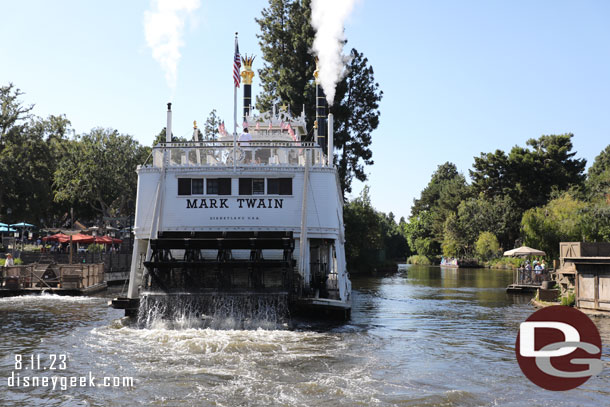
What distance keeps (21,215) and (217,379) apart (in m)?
43.1

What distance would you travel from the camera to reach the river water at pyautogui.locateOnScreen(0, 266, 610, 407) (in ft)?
33.6

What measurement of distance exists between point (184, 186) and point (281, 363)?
7.99 meters

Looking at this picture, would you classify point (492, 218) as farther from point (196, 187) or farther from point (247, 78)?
point (196, 187)

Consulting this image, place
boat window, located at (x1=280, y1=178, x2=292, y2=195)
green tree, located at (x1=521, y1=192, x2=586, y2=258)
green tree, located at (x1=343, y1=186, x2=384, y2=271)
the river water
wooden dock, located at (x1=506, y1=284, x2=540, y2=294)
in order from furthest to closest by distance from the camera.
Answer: green tree, located at (x1=343, y1=186, x2=384, y2=271) < green tree, located at (x1=521, y1=192, x2=586, y2=258) < wooden dock, located at (x1=506, y1=284, x2=540, y2=294) < boat window, located at (x1=280, y1=178, x2=292, y2=195) < the river water

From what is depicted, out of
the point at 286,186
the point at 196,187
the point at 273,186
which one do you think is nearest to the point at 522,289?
the point at 286,186

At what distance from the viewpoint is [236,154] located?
A: 63.2ft

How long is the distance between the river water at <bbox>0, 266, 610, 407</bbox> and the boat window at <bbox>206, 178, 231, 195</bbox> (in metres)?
4.41

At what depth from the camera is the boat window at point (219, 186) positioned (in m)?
18.8

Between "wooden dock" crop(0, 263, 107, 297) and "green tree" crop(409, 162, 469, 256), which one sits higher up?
"green tree" crop(409, 162, 469, 256)

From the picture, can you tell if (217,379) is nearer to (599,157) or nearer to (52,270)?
(52,270)

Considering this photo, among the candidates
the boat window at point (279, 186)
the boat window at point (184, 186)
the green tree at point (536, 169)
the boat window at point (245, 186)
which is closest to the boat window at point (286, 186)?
the boat window at point (279, 186)

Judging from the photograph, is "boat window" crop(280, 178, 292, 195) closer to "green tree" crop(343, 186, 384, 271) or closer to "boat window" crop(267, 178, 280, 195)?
"boat window" crop(267, 178, 280, 195)

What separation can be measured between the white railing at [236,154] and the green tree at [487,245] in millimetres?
56235

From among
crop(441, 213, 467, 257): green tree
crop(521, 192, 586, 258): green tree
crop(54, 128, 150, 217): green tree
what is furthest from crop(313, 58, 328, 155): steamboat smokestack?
crop(441, 213, 467, 257): green tree
